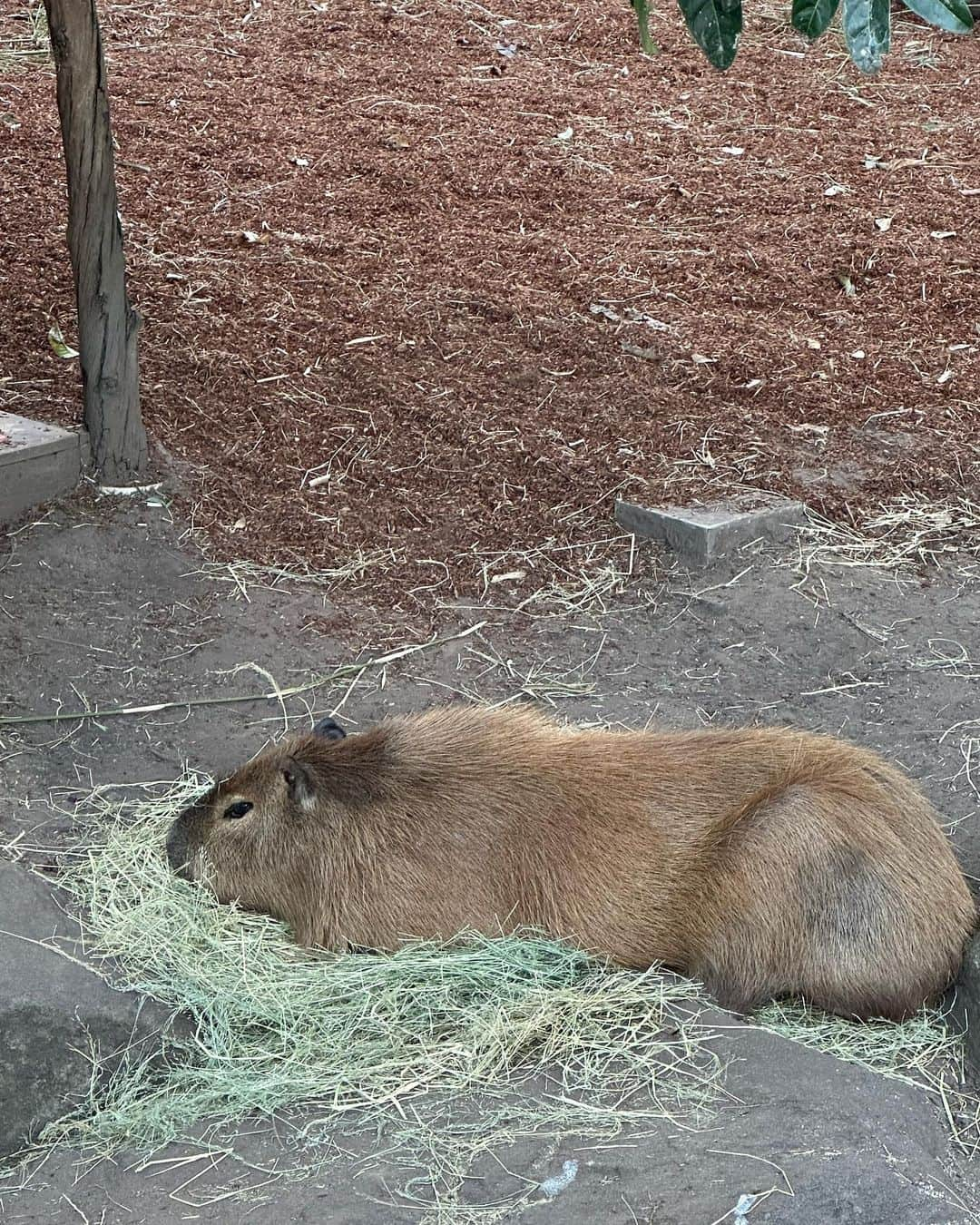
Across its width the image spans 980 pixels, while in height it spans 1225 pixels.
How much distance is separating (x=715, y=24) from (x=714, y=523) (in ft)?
11.3

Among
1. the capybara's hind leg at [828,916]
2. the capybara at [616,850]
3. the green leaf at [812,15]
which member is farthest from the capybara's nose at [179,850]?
the green leaf at [812,15]

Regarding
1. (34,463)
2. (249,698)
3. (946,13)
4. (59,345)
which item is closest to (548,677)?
(249,698)

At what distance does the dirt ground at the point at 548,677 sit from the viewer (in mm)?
3148

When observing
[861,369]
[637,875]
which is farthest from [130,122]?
[637,875]

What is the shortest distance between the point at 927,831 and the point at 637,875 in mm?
727

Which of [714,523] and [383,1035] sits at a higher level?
[714,523]

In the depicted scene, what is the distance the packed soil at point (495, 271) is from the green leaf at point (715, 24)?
330cm

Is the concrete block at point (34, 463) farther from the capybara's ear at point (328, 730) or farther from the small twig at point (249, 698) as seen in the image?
the capybara's ear at point (328, 730)

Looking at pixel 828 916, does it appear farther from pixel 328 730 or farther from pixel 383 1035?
pixel 328 730

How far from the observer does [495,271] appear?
7449 millimetres

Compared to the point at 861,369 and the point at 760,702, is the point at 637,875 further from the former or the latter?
the point at 861,369

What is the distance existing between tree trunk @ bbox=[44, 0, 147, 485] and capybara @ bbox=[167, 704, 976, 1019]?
2.24m

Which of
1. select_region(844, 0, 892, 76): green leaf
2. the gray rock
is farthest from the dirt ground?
select_region(844, 0, 892, 76): green leaf

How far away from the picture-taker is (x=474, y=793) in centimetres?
390
